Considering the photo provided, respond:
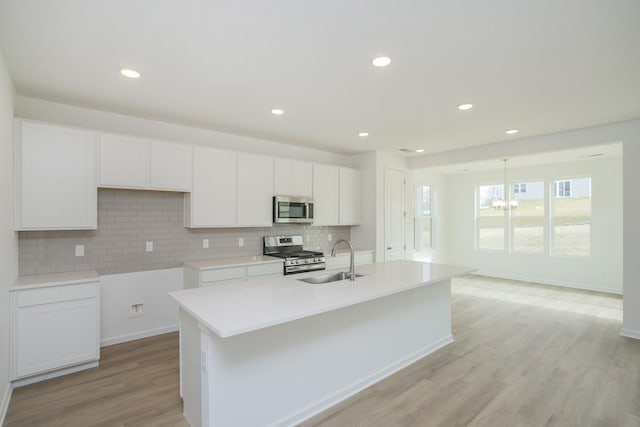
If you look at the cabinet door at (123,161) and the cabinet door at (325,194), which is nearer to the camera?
the cabinet door at (123,161)

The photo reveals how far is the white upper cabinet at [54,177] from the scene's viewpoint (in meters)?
2.94

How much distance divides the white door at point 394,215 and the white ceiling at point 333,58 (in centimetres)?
216

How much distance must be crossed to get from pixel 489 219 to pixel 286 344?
23.4 feet

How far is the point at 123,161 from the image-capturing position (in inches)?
138

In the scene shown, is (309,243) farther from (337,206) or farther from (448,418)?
(448,418)

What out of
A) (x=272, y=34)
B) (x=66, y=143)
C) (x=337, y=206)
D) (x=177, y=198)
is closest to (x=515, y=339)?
(x=337, y=206)

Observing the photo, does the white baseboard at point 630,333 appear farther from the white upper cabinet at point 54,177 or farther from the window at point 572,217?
the white upper cabinet at point 54,177

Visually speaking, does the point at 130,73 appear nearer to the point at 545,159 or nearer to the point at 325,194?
the point at 325,194

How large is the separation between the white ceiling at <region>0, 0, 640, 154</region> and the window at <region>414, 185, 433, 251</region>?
407 cm

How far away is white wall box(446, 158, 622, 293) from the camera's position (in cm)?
614

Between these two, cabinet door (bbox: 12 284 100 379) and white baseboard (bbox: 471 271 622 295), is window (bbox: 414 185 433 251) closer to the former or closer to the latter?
white baseboard (bbox: 471 271 622 295)

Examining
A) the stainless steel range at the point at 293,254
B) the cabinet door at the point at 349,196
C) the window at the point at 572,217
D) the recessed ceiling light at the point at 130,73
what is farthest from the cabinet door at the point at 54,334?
the window at the point at 572,217

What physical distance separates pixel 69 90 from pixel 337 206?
149 inches

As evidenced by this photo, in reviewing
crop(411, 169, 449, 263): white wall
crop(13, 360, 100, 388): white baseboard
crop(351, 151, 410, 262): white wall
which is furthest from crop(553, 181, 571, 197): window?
crop(13, 360, 100, 388): white baseboard
